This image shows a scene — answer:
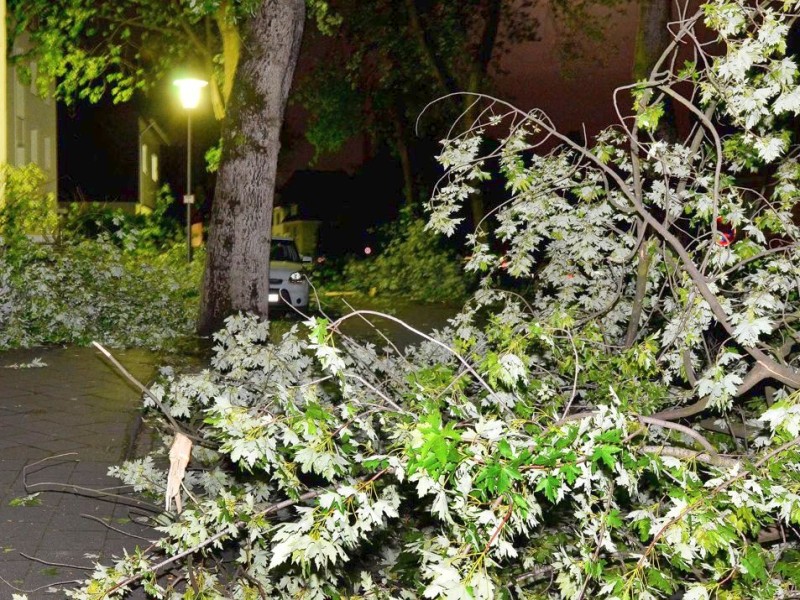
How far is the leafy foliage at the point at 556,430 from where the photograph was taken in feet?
10.8

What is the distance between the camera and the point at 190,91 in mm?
19656

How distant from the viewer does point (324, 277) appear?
27.8 m

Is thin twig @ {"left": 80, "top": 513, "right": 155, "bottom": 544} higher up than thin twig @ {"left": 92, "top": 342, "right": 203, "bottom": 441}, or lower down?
lower down

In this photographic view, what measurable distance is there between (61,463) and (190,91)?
14.2 meters

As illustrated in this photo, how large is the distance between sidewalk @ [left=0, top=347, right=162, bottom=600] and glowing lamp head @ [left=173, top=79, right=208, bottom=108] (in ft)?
31.4

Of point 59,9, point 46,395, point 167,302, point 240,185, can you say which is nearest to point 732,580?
point 46,395

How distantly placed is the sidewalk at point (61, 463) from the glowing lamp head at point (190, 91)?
9.57 meters

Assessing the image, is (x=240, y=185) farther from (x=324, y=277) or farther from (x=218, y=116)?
(x=324, y=277)

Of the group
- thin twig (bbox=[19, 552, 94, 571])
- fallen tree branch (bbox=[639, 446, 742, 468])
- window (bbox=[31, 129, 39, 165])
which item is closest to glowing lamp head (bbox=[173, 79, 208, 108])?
window (bbox=[31, 129, 39, 165])

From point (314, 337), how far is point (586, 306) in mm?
3449

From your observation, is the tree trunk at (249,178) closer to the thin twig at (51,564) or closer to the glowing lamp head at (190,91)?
the thin twig at (51,564)

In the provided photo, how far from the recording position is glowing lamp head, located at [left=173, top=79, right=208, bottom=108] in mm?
19641

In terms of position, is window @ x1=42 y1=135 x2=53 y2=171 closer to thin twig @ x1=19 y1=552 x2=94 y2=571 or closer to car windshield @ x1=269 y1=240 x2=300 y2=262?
car windshield @ x1=269 y1=240 x2=300 y2=262

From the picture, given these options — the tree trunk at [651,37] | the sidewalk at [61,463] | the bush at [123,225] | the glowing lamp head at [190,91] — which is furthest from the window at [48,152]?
the tree trunk at [651,37]
